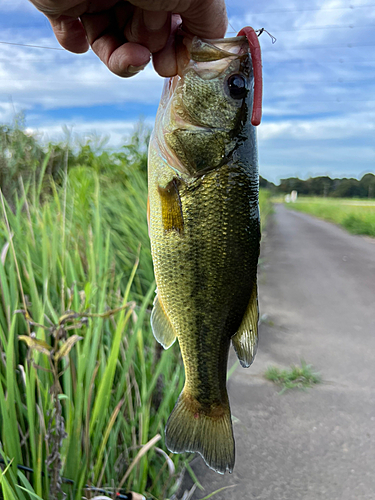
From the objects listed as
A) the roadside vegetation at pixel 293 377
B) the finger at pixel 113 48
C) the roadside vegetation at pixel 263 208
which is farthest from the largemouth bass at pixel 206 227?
the roadside vegetation at pixel 263 208

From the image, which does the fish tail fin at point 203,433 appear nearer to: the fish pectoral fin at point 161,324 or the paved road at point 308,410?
the fish pectoral fin at point 161,324

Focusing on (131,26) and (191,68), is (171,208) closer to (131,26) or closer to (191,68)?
(191,68)

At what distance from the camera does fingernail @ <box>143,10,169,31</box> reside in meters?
1.03

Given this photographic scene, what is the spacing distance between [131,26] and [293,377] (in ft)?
13.4

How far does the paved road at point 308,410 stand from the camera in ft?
10.1

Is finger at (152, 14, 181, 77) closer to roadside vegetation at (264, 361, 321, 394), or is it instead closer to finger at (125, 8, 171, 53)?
finger at (125, 8, 171, 53)

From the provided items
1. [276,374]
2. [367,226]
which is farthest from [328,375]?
[367,226]

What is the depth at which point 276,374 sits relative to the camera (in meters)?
4.46

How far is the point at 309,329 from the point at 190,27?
549 cm

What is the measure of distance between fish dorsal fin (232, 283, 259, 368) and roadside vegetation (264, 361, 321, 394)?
346cm

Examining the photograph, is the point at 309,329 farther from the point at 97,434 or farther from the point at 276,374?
the point at 97,434

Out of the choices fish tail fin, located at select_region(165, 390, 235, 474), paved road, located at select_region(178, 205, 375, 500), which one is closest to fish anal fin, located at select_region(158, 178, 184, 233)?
fish tail fin, located at select_region(165, 390, 235, 474)

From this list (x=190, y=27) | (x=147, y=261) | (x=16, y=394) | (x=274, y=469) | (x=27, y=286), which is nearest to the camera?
(x=190, y=27)

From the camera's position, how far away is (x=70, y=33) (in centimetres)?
132
